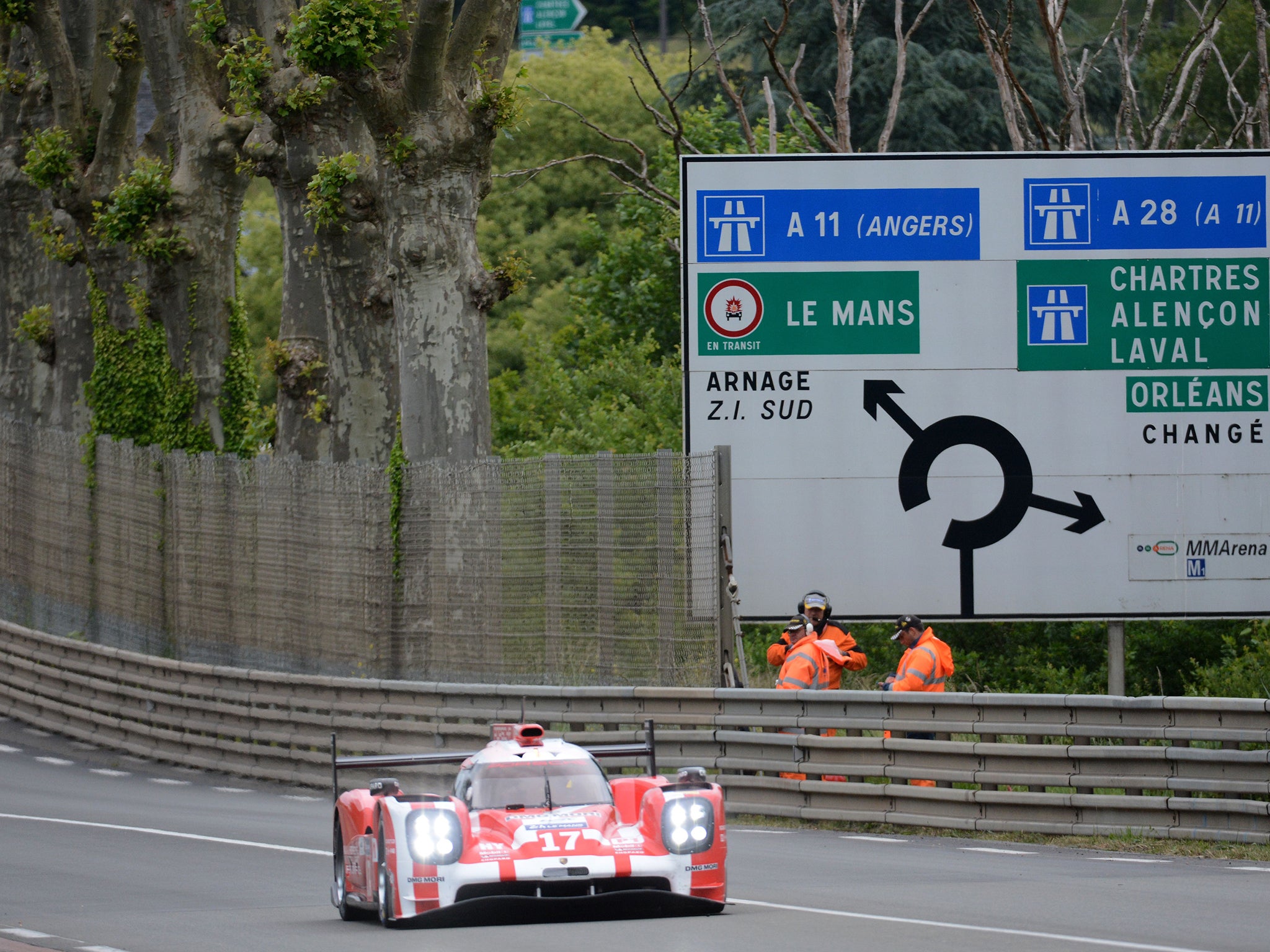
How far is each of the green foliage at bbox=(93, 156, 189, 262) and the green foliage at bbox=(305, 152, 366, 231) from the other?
19.8 ft

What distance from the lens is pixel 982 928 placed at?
31.6 feet

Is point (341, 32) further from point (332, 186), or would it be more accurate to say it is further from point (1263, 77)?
point (1263, 77)

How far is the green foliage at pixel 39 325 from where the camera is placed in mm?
34469

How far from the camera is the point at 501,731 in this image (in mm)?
10969

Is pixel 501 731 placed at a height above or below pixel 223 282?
below

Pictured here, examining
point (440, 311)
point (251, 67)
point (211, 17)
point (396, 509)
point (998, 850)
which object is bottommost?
point (998, 850)

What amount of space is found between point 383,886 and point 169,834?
254 inches

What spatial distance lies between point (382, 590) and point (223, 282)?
9962mm

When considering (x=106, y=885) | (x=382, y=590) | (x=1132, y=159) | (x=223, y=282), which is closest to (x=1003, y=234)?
(x=1132, y=159)

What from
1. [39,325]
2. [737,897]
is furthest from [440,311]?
[39,325]

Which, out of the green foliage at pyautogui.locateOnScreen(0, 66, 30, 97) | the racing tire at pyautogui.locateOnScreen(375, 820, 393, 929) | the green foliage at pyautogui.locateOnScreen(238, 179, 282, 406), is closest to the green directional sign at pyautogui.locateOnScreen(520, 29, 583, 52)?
the green foliage at pyautogui.locateOnScreen(238, 179, 282, 406)

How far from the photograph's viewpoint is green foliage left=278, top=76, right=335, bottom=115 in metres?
21.5

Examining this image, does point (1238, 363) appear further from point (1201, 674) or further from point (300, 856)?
point (300, 856)

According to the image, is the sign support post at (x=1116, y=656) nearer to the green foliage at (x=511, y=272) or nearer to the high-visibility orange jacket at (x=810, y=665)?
the high-visibility orange jacket at (x=810, y=665)
